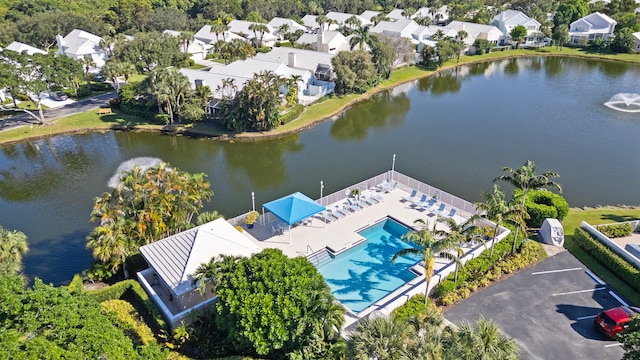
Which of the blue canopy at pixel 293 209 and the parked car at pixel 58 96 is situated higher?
the parked car at pixel 58 96

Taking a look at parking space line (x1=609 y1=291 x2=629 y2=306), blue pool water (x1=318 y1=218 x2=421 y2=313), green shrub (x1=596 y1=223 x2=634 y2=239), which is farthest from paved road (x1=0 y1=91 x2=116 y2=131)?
parking space line (x1=609 y1=291 x2=629 y2=306)

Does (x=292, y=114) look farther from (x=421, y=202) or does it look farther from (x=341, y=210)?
(x=421, y=202)

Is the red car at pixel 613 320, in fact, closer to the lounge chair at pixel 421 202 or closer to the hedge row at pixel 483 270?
the hedge row at pixel 483 270

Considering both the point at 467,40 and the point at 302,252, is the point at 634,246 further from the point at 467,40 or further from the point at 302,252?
the point at 467,40

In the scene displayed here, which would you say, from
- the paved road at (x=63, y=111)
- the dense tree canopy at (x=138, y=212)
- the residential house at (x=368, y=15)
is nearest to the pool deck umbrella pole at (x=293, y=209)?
the dense tree canopy at (x=138, y=212)

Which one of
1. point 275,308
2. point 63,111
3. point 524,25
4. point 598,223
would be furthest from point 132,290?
point 524,25

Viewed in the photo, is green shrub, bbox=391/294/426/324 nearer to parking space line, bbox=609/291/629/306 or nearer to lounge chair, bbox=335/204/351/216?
lounge chair, bbox=335/204/351/216
